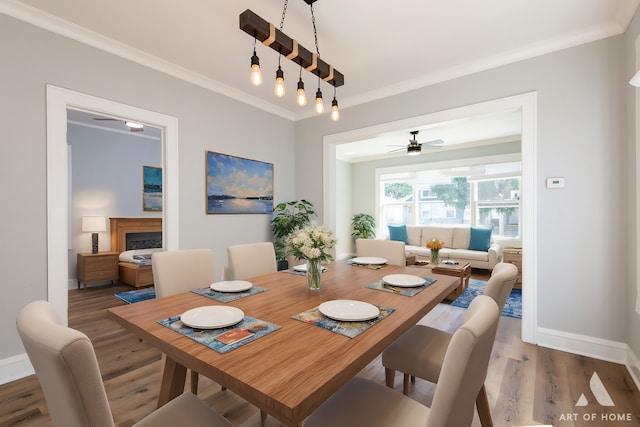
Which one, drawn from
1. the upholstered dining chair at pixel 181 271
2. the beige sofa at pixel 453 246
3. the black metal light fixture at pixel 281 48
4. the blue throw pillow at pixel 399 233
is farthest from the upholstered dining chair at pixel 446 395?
the blue throw pillow at pixel 399 233

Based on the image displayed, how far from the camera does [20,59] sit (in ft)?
6.91

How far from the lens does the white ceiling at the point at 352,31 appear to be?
82.7 inches

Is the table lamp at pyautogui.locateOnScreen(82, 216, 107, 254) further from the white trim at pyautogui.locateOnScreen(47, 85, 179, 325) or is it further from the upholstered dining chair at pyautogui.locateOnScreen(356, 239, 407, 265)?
the upholstered dining chair at pyautogui.locateOnScreen(356, 239, 407, 265)

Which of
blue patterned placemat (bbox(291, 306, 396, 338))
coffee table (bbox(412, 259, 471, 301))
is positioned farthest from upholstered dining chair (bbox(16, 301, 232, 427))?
coffee table (bbox(412, 259, 471, 301))

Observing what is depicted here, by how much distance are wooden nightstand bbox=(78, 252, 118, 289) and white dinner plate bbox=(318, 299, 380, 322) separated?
15.9 ft

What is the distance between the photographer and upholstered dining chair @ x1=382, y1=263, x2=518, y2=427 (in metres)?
1.25

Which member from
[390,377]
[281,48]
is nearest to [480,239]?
[390,377]

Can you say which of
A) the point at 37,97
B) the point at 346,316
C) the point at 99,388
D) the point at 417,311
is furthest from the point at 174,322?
the point at 37,97

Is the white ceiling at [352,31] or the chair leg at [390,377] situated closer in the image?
the chair leg at [390,377]

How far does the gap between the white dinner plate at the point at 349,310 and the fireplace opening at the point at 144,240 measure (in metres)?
5.27

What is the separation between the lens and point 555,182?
2539mm

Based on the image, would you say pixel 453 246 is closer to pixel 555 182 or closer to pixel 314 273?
pixel 555 182

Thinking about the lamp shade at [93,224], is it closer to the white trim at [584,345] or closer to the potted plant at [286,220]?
the potted plant at [286,220]

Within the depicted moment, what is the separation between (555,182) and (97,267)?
236 inches
